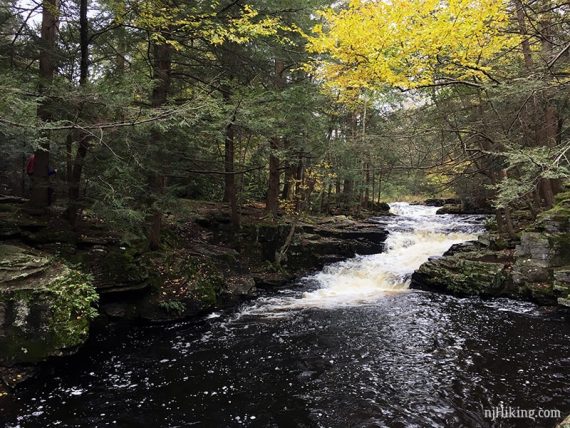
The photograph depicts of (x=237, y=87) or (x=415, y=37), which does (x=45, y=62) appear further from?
(x=415, y=37)

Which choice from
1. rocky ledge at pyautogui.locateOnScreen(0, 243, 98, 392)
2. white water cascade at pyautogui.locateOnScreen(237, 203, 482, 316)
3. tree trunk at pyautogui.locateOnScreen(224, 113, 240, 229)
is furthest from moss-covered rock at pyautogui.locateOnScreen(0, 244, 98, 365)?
tree trunk at pyautogui.locateOnScreen(224, 113, 240, 229)

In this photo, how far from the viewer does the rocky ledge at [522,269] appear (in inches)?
415

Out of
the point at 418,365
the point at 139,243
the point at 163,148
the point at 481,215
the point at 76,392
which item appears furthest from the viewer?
the point at 481,215

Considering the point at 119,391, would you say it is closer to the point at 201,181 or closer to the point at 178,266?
the point at 178,266

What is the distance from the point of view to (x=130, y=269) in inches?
381

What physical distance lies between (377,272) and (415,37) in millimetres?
9750

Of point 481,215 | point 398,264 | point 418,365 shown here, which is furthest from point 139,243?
point 481,215

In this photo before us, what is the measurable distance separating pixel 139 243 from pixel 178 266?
124 centimetres

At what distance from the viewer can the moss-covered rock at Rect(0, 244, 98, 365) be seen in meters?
6.12

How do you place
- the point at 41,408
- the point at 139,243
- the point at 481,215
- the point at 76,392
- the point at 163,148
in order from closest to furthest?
the point at 41,408, the point at 76,392, the point at 163,148, the point at 139,243, the point at 481,215

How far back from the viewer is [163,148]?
9.51 meters

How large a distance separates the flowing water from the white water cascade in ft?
1.23

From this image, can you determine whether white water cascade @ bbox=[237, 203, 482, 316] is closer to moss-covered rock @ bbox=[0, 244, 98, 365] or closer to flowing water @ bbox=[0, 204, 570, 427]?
flowing water @ bbox=[0, 204, 570, 427]

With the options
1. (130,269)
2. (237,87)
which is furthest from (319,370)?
(237,87)
